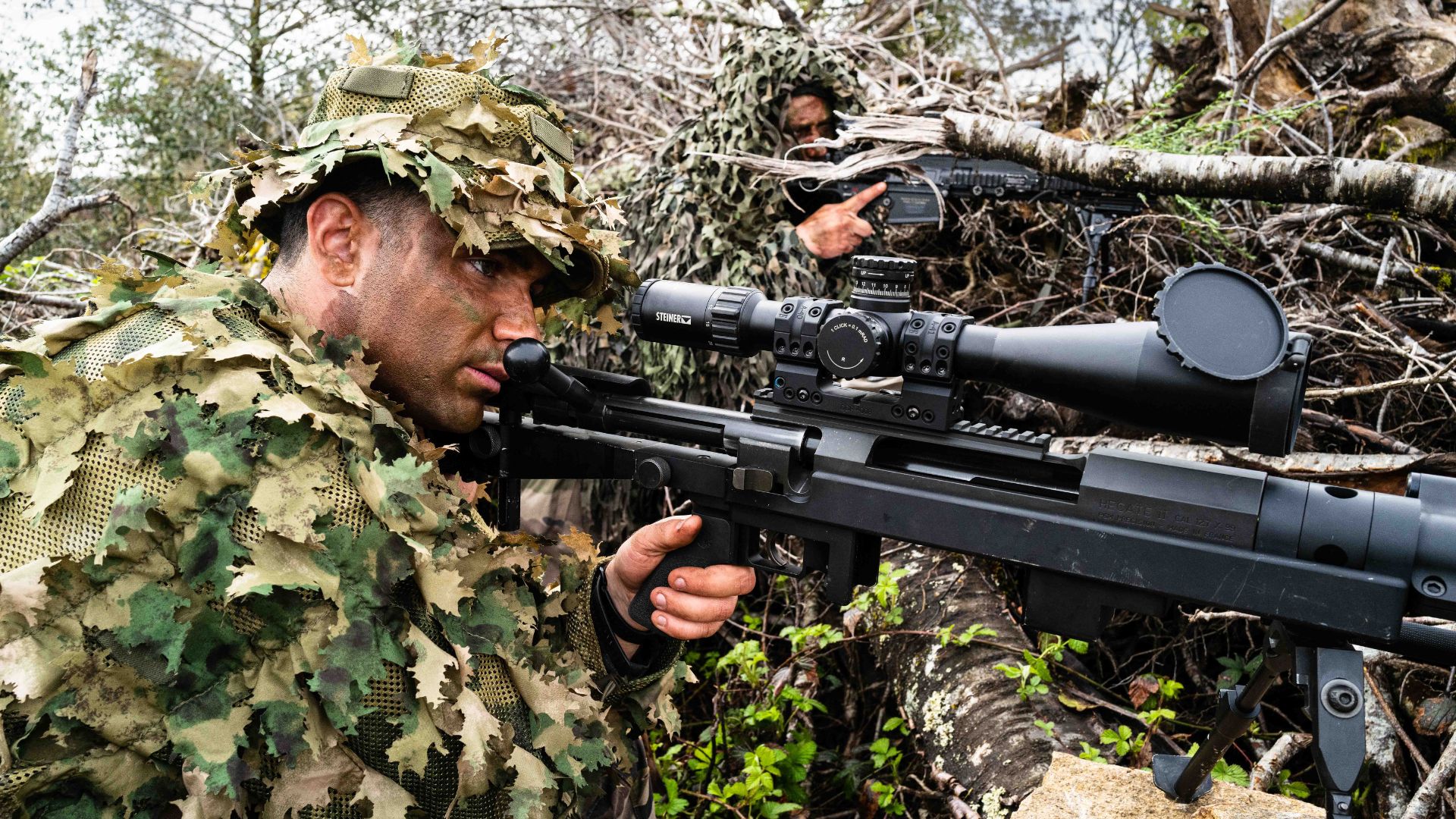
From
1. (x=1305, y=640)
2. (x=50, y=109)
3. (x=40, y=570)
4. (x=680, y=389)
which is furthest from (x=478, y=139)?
(x=50, y=109)

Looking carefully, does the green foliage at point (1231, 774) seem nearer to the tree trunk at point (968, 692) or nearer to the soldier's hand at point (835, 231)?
the tree trunk at point (968, 692)

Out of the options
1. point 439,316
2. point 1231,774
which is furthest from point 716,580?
point 1231,774

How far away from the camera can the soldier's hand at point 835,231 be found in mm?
4727

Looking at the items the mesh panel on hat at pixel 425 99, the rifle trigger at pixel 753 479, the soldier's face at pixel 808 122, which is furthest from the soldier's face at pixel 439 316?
the soldier's face at pixel 808 122

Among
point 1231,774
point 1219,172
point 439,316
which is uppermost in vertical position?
point 1219,172

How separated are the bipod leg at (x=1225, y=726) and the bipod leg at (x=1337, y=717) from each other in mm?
68

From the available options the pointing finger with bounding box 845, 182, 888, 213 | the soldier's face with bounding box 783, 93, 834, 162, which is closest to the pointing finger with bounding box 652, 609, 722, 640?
the pointing finger with bounding box 845, 182, 888, 213

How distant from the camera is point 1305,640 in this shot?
1.77 meters

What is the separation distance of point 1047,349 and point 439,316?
51.3 inches

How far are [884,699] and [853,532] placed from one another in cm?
170

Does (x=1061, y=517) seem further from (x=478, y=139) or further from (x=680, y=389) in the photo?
(x=680, y=389)

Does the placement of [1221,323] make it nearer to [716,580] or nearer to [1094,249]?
[716,580]

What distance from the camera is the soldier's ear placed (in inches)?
86.3

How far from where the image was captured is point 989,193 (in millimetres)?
4738
